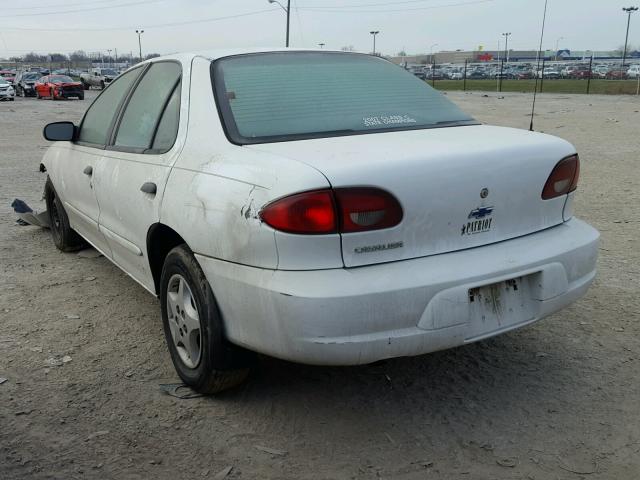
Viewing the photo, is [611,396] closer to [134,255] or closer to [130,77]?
[134,255]

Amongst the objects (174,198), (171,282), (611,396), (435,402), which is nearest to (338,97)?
(174,198)

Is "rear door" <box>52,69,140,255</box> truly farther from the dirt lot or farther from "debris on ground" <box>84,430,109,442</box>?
"debris on ground" <box>84,430,109,442</box>

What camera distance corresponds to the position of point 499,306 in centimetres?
276

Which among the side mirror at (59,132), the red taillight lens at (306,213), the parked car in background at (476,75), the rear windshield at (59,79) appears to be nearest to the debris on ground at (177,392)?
the red taillight lens at (306,213)

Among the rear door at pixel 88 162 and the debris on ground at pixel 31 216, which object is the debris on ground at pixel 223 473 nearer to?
the rear door at pixel 88 162

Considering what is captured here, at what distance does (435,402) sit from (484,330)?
1.91 ft

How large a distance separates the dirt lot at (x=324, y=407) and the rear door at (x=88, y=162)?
1.96 ft

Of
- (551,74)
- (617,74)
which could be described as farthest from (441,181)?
(551,74)

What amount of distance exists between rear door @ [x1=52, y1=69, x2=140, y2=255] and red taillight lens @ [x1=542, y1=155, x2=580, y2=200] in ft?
8.63

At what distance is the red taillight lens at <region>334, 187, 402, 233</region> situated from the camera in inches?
97.5

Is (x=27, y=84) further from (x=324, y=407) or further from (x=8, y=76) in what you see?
(x=324, y=407)

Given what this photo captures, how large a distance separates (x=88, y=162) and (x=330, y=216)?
2.52 meters

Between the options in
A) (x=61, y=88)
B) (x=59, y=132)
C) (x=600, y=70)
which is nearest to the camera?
(x=59, y=132)

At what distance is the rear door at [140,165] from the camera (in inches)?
131
